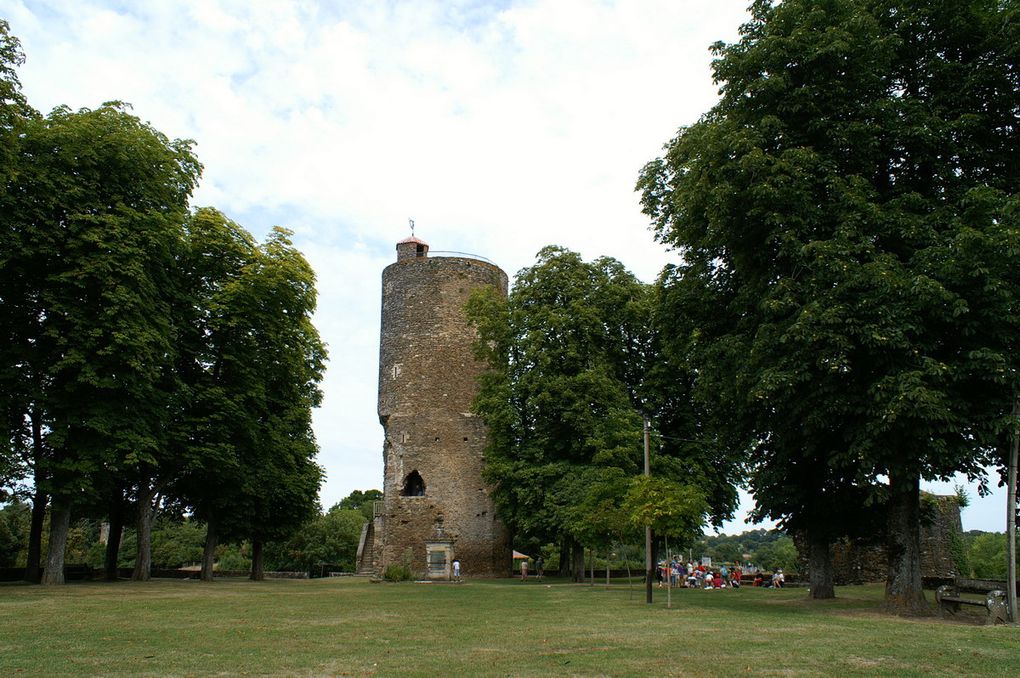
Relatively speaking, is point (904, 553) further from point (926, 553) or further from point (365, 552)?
point (365, 552)

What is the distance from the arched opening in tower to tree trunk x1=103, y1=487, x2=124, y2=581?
12089 mm

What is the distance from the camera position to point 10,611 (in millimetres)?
13070

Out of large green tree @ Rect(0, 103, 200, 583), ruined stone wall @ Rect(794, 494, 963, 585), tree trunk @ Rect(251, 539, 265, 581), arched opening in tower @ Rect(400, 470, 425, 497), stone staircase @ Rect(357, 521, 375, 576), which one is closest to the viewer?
large green tree @ Rect(0, 103, 200, 583)

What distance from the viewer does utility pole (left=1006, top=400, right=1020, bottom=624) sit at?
43.2 feet

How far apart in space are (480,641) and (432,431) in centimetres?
2668

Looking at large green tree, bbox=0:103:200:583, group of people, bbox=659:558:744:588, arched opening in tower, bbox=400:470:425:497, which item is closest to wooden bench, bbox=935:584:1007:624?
group of people, bbox=659:558:744:588

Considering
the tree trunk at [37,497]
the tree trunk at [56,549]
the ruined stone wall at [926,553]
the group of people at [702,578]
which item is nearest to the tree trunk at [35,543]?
the tree trunk at [37,497]

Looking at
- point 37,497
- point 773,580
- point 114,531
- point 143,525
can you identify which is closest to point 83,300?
point 37,497

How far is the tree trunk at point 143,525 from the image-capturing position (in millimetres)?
25125

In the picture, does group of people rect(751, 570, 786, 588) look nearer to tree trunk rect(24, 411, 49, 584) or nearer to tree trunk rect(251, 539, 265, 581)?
tree trunk rect(251, 539, 265, 581)

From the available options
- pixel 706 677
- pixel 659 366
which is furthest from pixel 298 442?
pixel 706 677

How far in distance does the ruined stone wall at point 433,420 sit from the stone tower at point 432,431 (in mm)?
47

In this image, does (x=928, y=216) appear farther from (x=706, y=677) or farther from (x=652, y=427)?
(x=652, y=427)

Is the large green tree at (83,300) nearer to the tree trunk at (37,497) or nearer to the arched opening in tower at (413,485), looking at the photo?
the tree trunk at (37,497)
